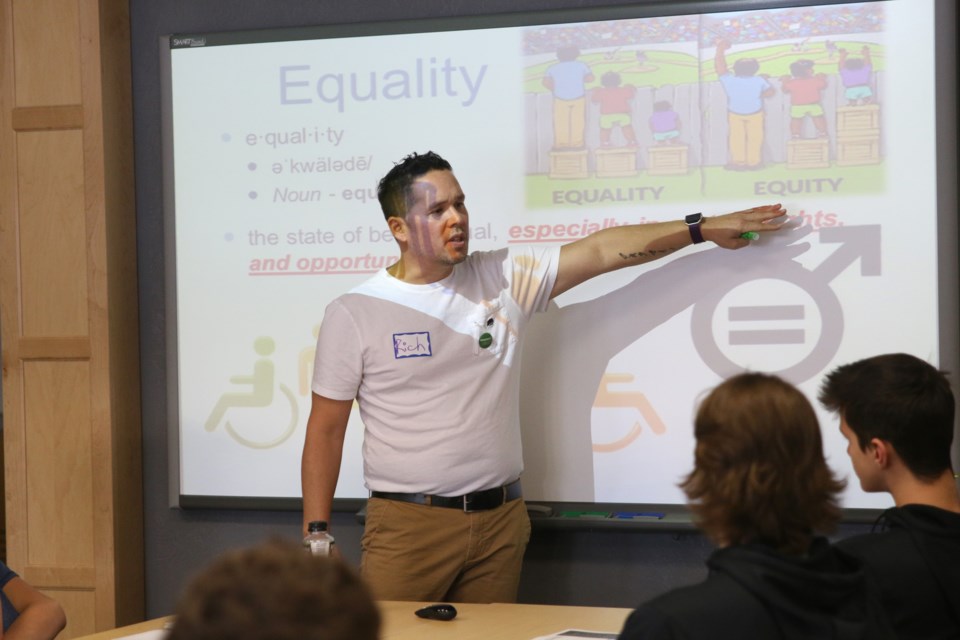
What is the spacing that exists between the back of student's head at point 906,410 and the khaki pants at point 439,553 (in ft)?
4.23

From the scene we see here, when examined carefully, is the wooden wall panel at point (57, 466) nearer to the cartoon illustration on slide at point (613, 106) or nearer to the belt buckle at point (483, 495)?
the belt buckle at point (483, 495)

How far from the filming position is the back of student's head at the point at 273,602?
2.39 ft

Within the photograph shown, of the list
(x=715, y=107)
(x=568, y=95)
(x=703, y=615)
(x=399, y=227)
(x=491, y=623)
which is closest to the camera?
(x=703, y=615)

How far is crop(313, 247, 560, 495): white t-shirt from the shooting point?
294 cm

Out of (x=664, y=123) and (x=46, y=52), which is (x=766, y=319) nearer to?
(x=664, y=123)

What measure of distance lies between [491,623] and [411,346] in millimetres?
896

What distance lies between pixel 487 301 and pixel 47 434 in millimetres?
1773

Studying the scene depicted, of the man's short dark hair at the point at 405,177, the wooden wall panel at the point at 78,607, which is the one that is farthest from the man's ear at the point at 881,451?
the wooden wall panel at the point at 78,607

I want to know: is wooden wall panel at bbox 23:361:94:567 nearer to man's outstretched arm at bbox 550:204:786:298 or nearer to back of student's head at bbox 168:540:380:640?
man's outstretched arm at bbox 550:204:786:298

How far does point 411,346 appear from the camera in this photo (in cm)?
297

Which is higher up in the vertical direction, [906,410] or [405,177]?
[405,177]

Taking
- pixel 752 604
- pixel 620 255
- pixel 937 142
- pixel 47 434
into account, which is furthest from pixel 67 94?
pixel 752 604

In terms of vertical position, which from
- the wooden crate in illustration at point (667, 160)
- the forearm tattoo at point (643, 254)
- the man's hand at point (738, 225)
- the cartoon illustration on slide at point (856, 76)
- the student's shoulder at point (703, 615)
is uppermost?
the cartoon illustration on slide at point (856, 76)

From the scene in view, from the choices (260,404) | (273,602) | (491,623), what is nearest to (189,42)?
(260,404)
